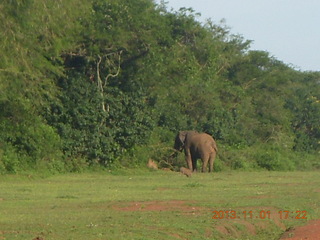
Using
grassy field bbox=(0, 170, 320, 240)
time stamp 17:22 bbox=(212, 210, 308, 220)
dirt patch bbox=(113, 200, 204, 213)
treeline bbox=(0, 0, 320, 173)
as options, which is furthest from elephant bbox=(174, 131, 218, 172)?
time stamp 17:22 bbox=(212, 210, 308, 220)

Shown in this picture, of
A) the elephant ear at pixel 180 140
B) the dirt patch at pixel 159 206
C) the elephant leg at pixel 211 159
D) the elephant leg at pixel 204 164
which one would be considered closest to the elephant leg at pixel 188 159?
the elephant ear at pixel 180 140

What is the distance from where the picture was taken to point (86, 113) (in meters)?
28.8

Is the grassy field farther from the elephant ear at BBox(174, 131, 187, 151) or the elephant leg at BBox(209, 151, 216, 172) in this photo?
the elephant leg at BBox(209, 151, 216, 172)

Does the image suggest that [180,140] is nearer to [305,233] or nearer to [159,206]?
[159,206]

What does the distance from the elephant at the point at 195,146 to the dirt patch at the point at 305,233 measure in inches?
623

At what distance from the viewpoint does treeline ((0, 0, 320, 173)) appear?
23.6 metres

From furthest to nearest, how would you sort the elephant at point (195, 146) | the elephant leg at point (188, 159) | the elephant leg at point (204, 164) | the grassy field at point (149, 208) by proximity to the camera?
1. the elephant leg at point (204, 164)
2. the elephant leg at point (188, 159)
3. the elephant at point (195, 146)
4. the grassy field at point (149, 208)

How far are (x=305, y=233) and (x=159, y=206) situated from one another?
3.58 metres

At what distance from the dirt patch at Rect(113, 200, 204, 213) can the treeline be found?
595 cm

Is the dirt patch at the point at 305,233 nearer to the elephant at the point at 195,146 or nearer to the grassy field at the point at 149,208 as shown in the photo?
the grassy field at the point at 149,208

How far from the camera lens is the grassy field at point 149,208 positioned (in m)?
12.3

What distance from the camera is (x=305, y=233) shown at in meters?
13.6

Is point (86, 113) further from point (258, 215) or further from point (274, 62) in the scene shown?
point (274, 62)

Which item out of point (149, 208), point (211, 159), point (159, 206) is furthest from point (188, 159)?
point (149, 208)
